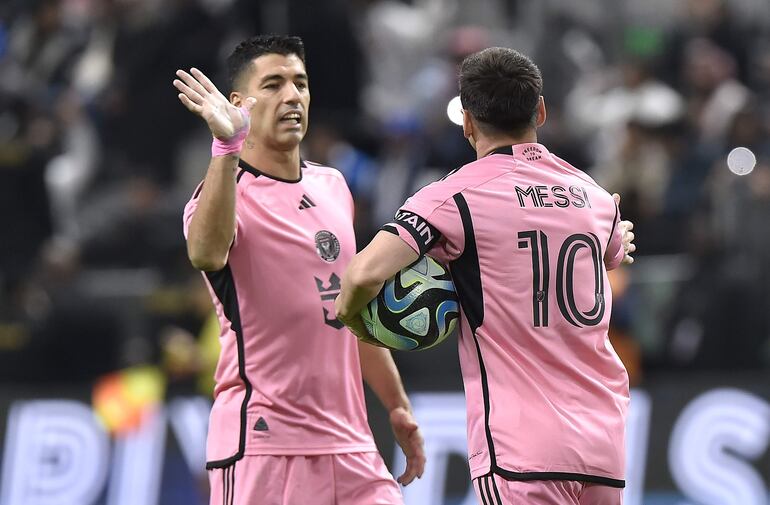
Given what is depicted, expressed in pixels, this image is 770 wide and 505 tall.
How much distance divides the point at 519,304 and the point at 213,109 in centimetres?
134

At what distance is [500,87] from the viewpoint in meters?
4.92

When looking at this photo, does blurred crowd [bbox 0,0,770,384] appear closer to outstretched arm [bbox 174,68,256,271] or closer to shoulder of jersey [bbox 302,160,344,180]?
shoulder of jersey [bbox 302,160,344,180]

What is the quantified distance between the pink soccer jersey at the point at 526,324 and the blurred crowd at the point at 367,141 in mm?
5443

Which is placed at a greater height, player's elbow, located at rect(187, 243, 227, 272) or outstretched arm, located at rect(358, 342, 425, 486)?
player's elbow, located at rect(187, 243, 227, 272)

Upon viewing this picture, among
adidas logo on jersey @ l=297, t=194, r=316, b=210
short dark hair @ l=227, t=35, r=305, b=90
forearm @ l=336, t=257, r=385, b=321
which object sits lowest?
forearm @ l=336, t=257, r=385, b=321

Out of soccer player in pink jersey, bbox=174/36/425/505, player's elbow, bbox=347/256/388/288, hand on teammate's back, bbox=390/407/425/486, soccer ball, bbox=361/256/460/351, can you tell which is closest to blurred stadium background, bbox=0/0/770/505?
hand on teammate's back, bbox=390/407/425/486

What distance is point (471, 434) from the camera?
491 centimetres

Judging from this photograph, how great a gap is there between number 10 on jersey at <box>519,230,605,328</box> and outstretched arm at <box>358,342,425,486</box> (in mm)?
1341

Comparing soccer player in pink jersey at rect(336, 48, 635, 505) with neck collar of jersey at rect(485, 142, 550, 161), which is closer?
soccer player in pink jersey at rect(336, 48, 635, 505)

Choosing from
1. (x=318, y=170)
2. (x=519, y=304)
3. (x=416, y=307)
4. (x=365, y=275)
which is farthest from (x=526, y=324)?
(x=318, y=170)

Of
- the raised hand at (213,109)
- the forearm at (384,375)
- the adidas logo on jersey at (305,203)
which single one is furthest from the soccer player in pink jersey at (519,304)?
the forearm at (384,375)

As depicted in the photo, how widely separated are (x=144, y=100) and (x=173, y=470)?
509 cm

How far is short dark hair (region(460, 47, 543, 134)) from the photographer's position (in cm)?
492

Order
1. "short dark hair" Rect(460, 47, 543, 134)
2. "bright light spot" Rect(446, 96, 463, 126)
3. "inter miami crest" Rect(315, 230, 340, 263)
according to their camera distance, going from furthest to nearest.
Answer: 1. "inter miami crest" Rect(315, 230, 340, 263)
2. "bright light spot" Rect(446, 96, 463, 126)
3. "short dark hair" Rect(460, 47, 543, 134)
